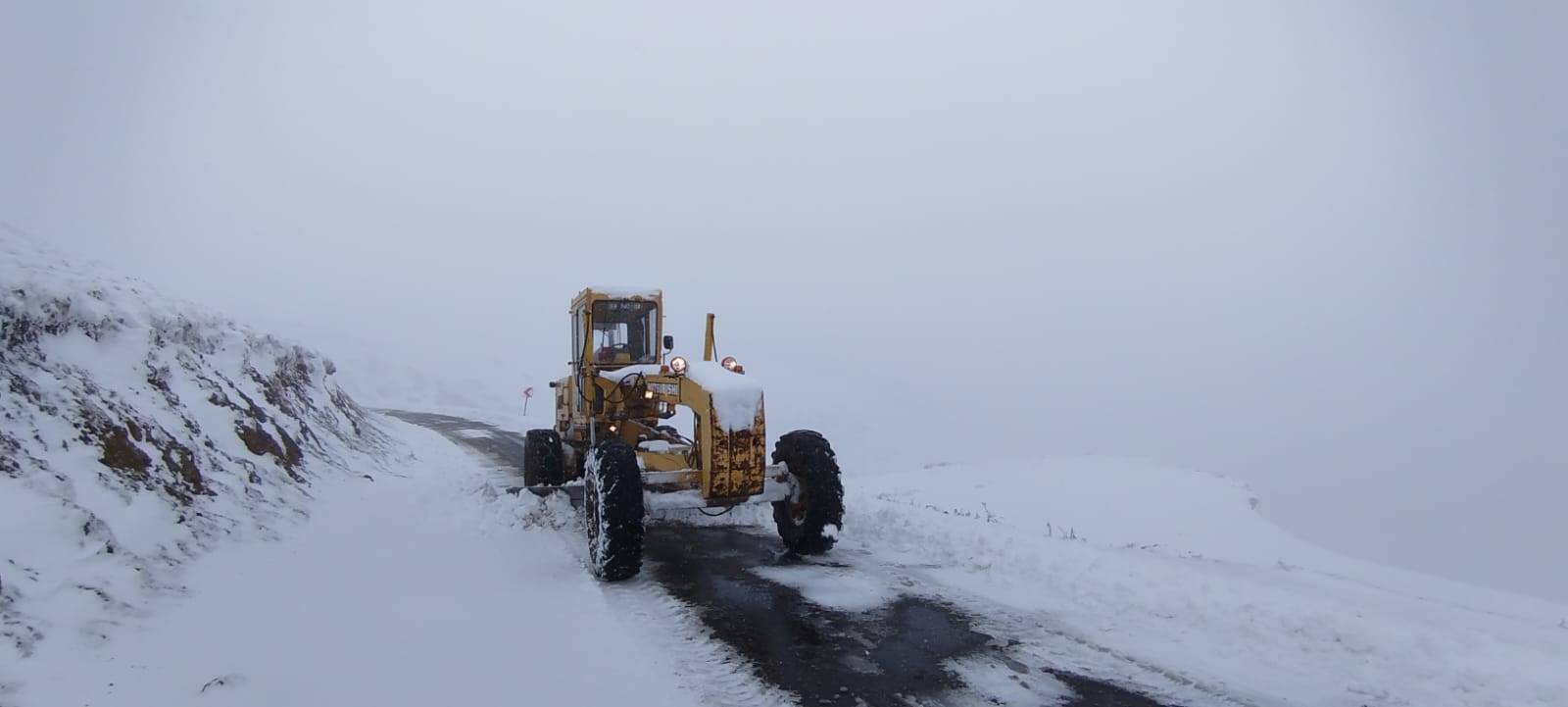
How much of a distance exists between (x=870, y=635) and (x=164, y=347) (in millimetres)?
7566

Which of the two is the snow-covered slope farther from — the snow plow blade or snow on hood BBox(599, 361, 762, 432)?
snow on hood BBox(599, 361, 762, 432)

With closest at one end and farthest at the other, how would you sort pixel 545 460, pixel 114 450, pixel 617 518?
pixel 114 450
pixel 617 518
pixel 545 460

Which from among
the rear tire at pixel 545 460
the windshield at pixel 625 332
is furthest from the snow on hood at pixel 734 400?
the rear tire at pixel 545 460

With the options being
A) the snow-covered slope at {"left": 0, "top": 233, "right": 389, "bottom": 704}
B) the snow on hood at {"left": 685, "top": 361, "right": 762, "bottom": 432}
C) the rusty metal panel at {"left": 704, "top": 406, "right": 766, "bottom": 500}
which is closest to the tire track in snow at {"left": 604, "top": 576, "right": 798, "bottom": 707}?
the rusty metal panel at {"left": 704, "top": 406, "right": 766, "bottom": 500}

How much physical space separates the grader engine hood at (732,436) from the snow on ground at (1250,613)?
145cm

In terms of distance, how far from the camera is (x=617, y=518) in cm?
654

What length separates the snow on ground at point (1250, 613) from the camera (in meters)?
4.48

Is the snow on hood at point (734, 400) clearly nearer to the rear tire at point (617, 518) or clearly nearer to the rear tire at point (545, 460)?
the rear tire at point (617, 518)

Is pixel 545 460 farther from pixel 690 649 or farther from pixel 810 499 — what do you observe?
pixel 690 649

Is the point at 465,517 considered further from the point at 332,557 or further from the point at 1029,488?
the point at 1029,488

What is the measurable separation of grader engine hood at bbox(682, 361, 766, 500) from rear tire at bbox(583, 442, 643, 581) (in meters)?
0.65

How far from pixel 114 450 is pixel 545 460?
17.4 ft

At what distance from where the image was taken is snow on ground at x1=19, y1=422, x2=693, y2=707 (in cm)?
397

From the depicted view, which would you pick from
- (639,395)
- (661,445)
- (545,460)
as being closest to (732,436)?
(661,445)
